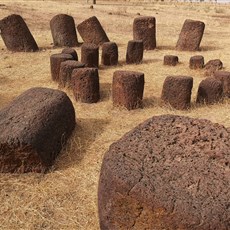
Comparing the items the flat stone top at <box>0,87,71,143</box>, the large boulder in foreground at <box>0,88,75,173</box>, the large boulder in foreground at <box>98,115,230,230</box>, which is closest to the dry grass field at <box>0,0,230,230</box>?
the large boulder in foreground at <box>0,88,75,173</box>

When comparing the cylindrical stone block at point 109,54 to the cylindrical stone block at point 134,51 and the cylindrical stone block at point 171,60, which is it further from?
the cylindrical stone block at point 171,60

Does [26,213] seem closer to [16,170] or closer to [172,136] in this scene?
[16,170]

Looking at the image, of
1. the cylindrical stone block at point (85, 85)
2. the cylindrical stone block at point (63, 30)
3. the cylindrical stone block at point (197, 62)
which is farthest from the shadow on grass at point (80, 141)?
the cylindrical stone block at point (63, 30)

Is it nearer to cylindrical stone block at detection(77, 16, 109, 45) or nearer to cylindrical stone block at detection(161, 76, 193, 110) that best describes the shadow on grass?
cylindrical stone block at detection(161, 76, 193, 110)

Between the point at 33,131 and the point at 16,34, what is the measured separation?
7.42m

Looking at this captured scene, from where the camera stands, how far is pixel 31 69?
9625 mm

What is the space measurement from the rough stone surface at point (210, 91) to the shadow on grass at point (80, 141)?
2.02 m

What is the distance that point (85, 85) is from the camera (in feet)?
22.4

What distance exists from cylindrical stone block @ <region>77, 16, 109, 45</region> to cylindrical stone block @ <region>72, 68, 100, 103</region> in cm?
533

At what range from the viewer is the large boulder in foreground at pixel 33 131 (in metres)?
4.29

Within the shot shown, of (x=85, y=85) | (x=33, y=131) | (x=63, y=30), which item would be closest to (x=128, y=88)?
(x=85, y=85)

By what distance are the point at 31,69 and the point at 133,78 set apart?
13.6 feet

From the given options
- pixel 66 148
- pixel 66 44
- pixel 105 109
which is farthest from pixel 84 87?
pixel 66 44

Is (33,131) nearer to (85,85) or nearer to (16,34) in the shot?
(85,85)
